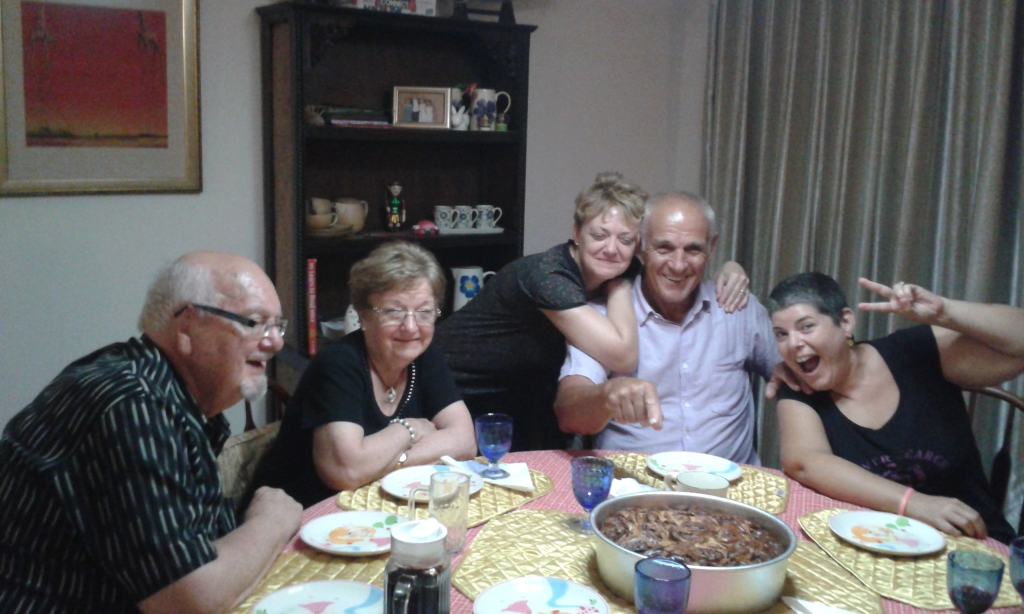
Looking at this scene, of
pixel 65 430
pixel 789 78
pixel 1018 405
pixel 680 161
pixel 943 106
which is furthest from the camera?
pixel 680 161

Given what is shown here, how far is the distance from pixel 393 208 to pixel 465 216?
28cm

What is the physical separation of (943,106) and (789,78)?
64cm

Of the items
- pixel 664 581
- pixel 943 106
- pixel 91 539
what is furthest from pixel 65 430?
pixel 943 106

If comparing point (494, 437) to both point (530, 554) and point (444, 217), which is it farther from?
point (444, 217)

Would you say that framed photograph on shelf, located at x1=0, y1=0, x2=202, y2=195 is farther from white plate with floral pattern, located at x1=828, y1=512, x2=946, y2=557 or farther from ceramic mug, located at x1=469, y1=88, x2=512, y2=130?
white plate with floral pattern, located at x1=828, y1=512, x2=946, y2=557

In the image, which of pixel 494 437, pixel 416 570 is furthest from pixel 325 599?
pixel 494 437

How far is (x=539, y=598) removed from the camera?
1.32 meters

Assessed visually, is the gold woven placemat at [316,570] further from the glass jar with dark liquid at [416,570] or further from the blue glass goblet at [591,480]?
the blue glass goblet at [591,480]

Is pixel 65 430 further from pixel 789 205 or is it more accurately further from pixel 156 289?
pixel 789 205

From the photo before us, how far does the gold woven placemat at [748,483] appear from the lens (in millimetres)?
1779

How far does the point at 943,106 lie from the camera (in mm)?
2922

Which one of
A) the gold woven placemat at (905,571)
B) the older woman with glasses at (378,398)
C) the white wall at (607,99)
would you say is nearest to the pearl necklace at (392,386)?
the older woman with glasses at (378,398)

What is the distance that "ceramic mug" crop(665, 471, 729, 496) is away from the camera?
66.8 inches

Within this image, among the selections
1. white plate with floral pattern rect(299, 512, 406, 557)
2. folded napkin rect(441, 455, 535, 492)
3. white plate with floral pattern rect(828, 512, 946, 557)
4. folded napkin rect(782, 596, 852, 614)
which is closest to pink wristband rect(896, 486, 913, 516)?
white plate with floral pattern rect(828, 512, 946, 557)
